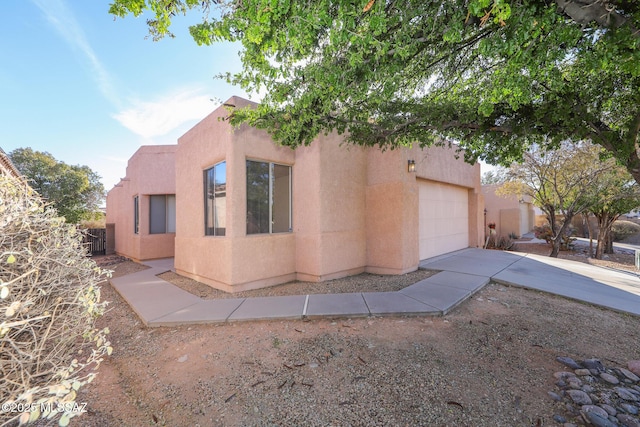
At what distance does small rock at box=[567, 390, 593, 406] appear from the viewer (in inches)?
88.7

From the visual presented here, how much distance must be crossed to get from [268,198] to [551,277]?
7.16 metres

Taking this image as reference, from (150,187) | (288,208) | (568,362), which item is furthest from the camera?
(150,187)

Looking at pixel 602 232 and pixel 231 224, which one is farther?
pixel 602 232

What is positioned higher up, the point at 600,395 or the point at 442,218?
the point at 442,218

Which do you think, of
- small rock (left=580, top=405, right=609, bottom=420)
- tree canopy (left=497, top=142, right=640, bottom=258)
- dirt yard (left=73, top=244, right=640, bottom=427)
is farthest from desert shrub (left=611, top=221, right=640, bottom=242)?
small rock (left=580, top=405, right=609, bottom=420)

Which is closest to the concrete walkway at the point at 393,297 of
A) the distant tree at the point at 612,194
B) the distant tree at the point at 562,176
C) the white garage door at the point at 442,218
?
the white garage door at the point at 442,218

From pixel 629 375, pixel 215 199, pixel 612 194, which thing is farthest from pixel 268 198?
pixel 612 194

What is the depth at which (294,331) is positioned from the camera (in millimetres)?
3598

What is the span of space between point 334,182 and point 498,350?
14.7ft

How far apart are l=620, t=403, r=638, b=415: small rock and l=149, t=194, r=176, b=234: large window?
494 inches

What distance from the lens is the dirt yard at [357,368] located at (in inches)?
85.0

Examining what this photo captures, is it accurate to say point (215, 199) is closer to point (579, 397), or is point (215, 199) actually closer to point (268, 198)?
point (268, 198)

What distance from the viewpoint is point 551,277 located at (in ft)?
19.7

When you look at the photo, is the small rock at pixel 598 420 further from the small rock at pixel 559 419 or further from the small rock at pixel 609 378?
the small rock at pixel 609 378
